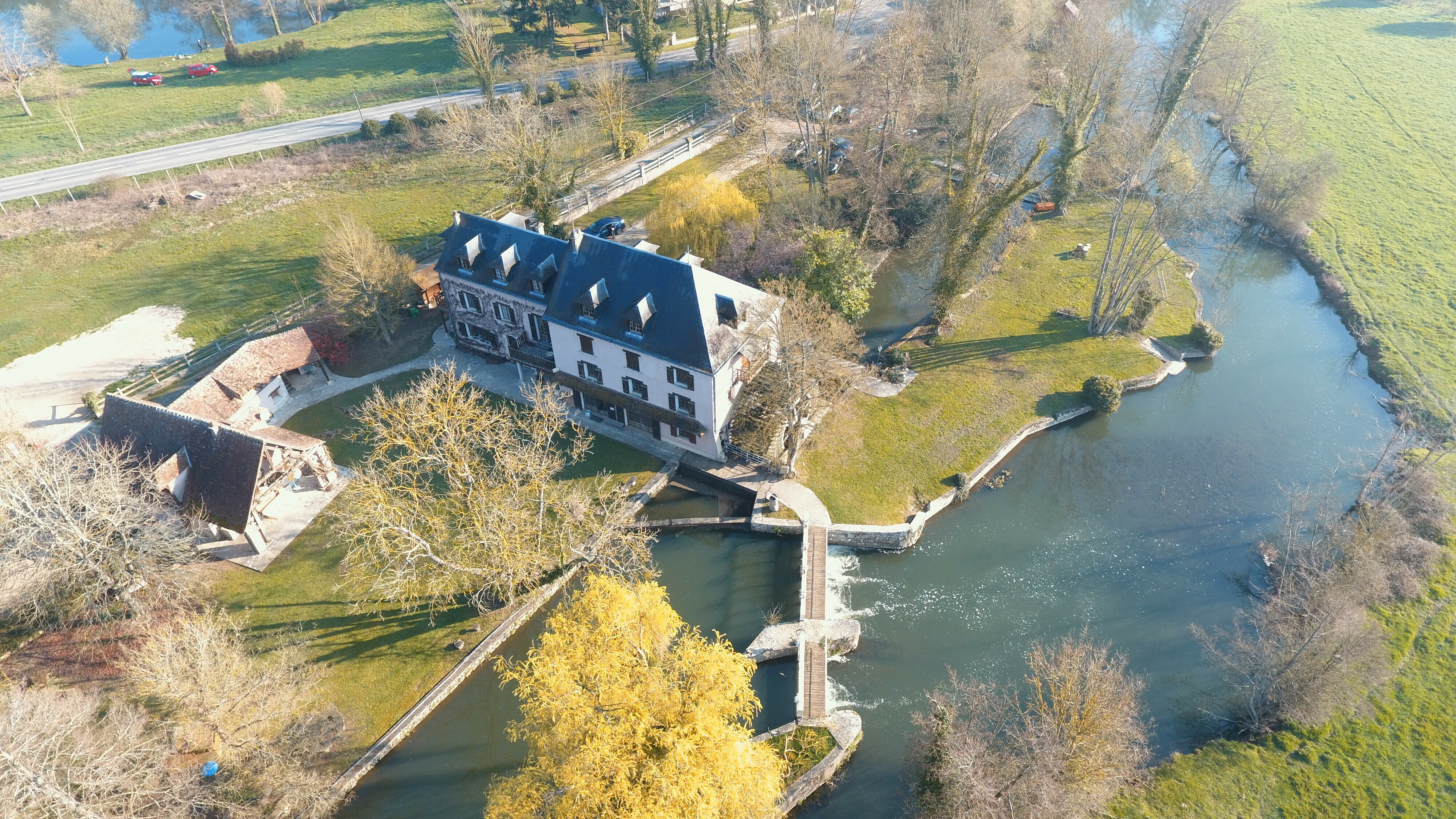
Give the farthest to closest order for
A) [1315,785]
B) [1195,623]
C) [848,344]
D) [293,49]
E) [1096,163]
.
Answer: [293,49]
[1096,163]
[848,344]
[1195,623]
[1315,785]

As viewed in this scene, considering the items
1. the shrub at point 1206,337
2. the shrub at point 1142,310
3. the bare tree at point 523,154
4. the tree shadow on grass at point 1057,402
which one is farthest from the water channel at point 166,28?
the shrub at point 1206,337

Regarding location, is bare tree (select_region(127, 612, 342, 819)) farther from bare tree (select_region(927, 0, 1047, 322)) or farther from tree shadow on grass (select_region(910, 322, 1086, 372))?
bare tree (select_region(927, 0, 1047, 322))

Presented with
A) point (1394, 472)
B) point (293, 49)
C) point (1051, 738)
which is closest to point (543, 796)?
point (1051, 738)

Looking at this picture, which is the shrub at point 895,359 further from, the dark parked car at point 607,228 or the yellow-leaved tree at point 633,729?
the yellow-leaved tree at point 633,729

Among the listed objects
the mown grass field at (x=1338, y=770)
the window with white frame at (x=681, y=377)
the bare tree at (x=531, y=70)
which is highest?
the bare tree at (x=531, y=70)

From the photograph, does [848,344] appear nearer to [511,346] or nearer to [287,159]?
[511,346]

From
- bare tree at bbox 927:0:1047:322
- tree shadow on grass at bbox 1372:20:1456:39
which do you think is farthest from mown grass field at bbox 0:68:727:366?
tree shadow on grass at bbox 1372:20:1456:39

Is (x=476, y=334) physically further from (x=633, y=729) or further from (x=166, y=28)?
(x=166, y=28)

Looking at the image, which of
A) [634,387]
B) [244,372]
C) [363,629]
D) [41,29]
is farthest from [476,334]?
[41,29]
